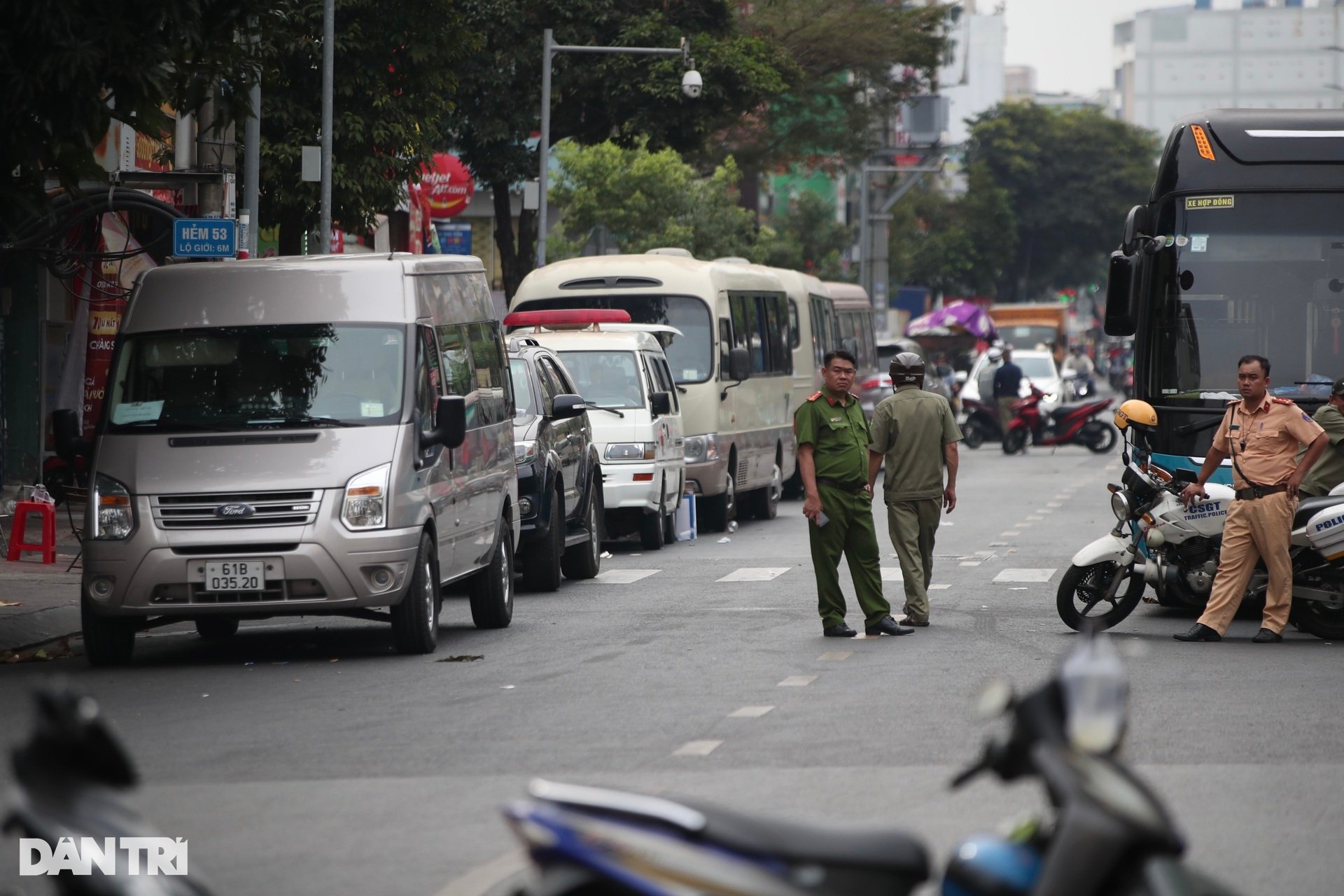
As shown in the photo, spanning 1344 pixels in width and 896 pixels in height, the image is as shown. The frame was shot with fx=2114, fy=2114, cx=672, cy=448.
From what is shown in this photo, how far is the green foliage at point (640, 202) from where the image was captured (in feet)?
149

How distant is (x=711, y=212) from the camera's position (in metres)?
46.8

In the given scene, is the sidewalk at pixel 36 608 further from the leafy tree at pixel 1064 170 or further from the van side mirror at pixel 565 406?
the leafy tree at pixel 1064 170

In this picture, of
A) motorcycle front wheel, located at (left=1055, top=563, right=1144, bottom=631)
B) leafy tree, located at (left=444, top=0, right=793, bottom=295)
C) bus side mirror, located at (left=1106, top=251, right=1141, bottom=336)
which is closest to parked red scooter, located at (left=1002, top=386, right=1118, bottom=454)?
leafy tree, located at (left=444, top=0, right=793, bottom=295)

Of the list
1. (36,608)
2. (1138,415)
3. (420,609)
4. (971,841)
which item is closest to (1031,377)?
(1138,415)

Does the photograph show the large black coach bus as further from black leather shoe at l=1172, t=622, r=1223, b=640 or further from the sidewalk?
the sidewalk

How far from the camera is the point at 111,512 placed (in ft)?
39.0

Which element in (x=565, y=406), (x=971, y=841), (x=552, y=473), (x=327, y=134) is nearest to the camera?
(x=971, y=841)

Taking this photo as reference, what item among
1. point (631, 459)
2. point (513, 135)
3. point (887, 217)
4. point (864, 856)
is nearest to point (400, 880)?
point (864, 856)

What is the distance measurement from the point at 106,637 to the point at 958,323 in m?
51.5

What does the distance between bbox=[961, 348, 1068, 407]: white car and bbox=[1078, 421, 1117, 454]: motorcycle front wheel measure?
1.11 m

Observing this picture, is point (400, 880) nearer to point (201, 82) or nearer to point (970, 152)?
point (201, 82)

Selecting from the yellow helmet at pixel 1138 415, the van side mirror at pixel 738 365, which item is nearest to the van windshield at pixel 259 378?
the yellow helmet at pixel 1138 415

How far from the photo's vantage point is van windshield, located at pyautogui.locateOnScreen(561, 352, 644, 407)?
2034 centimetres

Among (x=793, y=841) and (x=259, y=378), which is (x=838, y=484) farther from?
(x=793, y=841)
